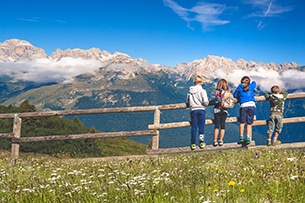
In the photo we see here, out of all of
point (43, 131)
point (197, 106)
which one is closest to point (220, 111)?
point (197, 106)

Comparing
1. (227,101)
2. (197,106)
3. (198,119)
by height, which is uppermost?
(227,101)

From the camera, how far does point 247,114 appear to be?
45.6 feet

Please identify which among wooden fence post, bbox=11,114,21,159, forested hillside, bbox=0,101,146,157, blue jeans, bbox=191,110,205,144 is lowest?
forested hillside, bbox=0,101,146,157

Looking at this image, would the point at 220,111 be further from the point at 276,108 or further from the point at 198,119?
the point at 276,108

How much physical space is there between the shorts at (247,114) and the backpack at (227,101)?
0.51 meters

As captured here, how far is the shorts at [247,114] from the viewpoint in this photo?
13.8 meters

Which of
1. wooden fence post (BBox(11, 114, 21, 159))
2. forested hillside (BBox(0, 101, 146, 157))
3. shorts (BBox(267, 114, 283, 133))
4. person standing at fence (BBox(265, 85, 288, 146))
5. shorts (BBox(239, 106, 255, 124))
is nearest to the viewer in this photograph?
shorts (BBox(239, 106, 255, 124))

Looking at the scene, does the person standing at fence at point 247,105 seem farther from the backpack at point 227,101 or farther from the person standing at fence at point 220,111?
the person standing at fence at point 220,111

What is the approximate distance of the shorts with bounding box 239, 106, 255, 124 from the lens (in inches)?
544

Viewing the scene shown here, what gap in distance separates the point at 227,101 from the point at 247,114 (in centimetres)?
99

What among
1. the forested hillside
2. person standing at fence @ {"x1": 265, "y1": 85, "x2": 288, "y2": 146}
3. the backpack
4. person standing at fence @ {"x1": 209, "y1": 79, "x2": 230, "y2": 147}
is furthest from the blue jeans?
the forested hillside

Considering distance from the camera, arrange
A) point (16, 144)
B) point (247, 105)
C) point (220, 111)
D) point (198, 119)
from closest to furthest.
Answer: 1. point (247, 105)
2. point (220, 111)
3. point (198, 119)
4. point (16, 144)

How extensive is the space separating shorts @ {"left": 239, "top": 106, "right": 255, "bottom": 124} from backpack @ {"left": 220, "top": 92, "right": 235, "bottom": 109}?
512mm

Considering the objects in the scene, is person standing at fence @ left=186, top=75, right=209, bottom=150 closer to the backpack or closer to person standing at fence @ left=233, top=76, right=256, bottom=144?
the backpack
